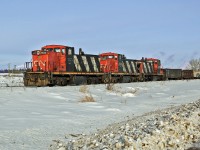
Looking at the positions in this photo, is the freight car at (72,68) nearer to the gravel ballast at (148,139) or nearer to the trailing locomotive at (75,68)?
the trailing locomotive at (75,68)

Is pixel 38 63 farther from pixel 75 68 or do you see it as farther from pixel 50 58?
pixel 75 68

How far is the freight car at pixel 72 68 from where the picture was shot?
22844 millimetres

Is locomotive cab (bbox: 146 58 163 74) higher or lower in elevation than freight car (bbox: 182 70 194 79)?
higher

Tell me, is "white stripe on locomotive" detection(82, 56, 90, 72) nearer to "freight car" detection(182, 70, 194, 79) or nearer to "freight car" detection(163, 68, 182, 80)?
"freight car" detection(163, 68, 182, 80)

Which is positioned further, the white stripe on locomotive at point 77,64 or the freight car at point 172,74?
the freight car at point 172,74

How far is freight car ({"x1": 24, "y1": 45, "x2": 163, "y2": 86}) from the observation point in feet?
74.9

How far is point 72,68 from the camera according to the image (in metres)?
25.5

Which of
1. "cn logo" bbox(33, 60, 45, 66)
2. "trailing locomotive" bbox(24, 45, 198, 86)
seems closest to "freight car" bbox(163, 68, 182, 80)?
"trailing locomotive" bbox(24, 45, 198, 86)

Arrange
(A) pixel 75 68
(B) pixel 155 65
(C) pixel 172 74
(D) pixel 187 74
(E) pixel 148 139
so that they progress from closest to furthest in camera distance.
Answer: (E) pixel 148 139 < (A) pixel 75 68 < (B) pixel 155 65 < (C) pixel 172 74 < (D) pixel 187 74

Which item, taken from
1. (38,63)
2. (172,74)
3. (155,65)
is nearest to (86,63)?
(38,63)

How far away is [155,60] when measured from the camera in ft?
144

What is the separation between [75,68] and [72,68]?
0.47 meters

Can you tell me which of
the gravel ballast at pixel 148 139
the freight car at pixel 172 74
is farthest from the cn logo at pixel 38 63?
the freight car at pixel 172 74

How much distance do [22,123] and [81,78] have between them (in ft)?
61.5
